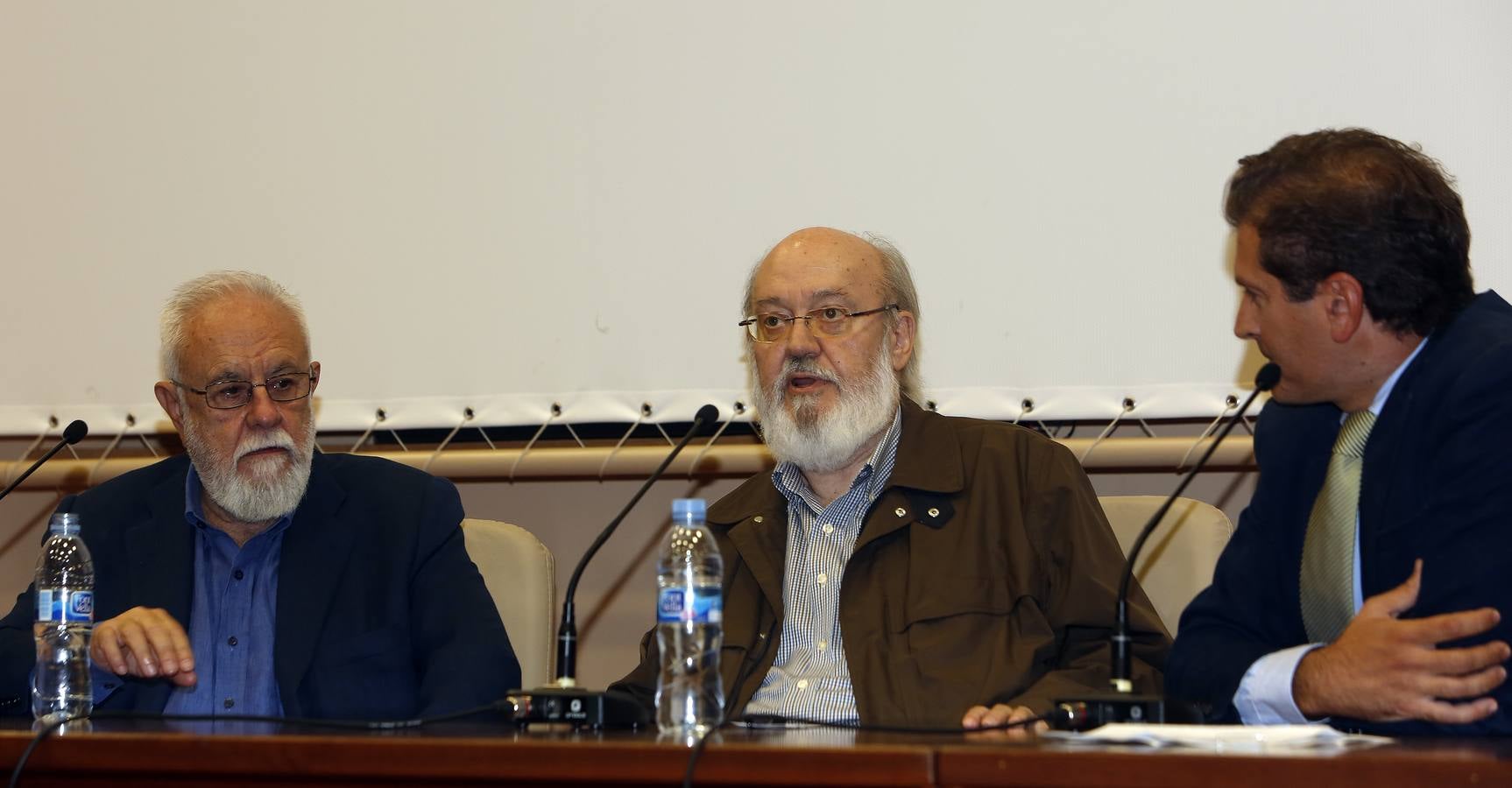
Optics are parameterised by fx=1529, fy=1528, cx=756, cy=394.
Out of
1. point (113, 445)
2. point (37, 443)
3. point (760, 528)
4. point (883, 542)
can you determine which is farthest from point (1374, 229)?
point (37, 443)

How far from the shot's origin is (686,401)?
153 inches

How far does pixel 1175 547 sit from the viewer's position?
10.1 ft

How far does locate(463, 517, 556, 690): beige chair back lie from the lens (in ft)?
10.7

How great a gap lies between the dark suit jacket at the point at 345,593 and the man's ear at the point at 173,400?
11cm

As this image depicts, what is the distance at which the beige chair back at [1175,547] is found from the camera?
3055mm

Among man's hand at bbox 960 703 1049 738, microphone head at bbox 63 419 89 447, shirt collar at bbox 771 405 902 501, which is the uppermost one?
microphone head at bbox 63 419 89 447

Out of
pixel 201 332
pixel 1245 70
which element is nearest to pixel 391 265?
pixel 201 332

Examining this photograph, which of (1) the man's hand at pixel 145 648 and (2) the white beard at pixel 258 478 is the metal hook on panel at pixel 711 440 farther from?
(1) the man's hand at pixel 145 648

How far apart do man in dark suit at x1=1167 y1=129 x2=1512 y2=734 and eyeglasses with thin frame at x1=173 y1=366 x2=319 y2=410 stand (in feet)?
6.26

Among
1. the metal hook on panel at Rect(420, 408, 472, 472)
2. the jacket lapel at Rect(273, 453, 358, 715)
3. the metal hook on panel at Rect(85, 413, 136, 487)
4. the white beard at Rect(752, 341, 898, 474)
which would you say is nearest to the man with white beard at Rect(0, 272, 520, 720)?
the jacket lapel at Rect(273, 453, 358, 715)

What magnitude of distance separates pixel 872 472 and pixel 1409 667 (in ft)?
4.42

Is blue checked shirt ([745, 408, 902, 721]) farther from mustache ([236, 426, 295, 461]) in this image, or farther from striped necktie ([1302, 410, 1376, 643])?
mustache ([236, 426, 295, 461])

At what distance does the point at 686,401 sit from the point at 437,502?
2.67ft

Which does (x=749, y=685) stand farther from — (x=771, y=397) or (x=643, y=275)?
(x=643, y=275)
